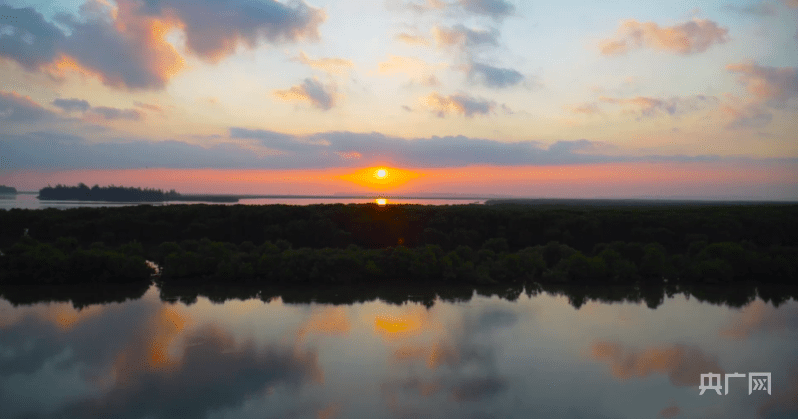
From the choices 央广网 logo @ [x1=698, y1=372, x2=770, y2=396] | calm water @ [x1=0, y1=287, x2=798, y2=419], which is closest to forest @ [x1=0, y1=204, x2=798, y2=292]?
calm water @ [x1=0, y1=287, x2=798, y2=419]

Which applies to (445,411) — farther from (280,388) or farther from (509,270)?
(509,270)

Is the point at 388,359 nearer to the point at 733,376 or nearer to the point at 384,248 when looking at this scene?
the point at 733,376

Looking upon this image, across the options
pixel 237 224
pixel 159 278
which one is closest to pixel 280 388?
pixel 159 278

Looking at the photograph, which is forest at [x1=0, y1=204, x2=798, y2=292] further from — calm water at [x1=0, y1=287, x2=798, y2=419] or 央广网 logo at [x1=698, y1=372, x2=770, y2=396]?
央广网 logo at [x1=698, y1=372, x2=770, y2=396]

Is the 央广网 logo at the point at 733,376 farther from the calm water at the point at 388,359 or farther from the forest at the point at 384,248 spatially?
the forest at the point at 384,248

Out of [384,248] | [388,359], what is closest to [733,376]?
[388,359]

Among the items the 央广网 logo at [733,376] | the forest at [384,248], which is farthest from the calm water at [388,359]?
the forest at [384,248]
